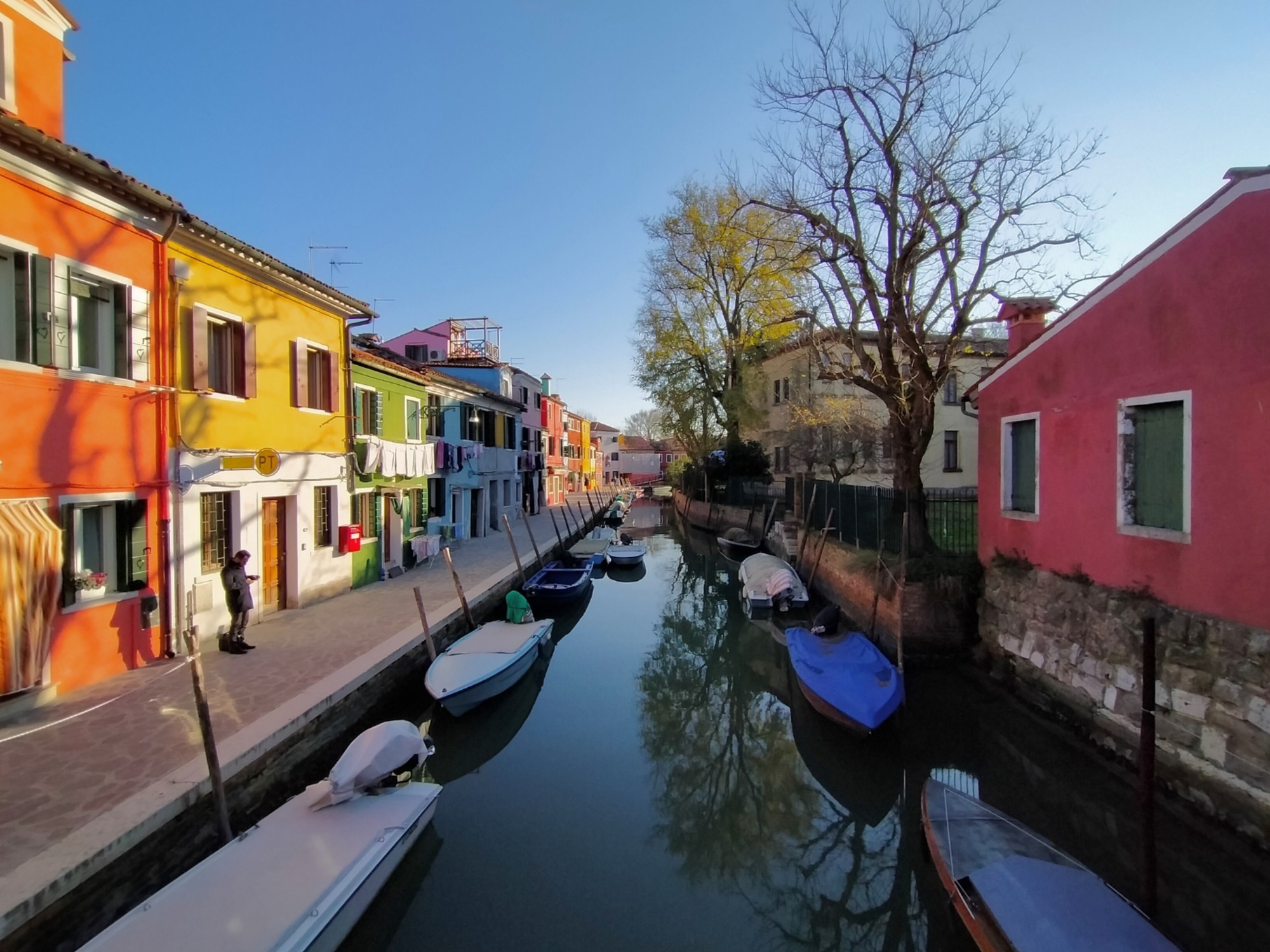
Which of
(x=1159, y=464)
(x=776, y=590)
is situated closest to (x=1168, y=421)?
(x=1159, y=464)

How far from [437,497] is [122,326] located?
1304 cm

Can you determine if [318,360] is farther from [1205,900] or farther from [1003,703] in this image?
[1205,900]

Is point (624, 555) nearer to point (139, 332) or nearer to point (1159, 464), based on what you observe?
point (139, 332)

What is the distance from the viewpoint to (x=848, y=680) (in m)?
9.11

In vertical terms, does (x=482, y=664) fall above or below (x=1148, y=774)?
below

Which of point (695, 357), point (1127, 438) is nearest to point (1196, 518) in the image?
point (1127, 438)

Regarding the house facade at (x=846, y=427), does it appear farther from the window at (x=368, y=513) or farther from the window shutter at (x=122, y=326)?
the window shutter at (x=122, y=326)

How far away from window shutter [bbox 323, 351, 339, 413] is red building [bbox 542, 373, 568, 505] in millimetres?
25309

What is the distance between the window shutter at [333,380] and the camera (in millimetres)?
13219

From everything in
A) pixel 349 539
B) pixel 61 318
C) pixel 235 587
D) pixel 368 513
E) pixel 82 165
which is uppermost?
pixel 82 165

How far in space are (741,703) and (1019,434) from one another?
6.07 metres

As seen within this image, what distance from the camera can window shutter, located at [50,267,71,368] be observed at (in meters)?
7.20

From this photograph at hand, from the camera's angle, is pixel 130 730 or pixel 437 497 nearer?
pixel 130 730

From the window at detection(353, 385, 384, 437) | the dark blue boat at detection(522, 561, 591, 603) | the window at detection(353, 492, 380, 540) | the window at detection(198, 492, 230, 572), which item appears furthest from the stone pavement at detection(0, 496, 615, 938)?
the window at detection(353, 385, 384, 437)
